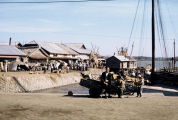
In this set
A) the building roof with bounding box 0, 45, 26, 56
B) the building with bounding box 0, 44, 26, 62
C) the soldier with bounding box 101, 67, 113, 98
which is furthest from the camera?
the building roof with bounding box 0, 45, 26, 56

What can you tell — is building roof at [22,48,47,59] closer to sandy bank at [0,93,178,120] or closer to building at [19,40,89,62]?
building at [19,40,89,62]

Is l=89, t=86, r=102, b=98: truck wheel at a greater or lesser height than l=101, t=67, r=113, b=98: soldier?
lesser

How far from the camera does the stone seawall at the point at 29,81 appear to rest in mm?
28438

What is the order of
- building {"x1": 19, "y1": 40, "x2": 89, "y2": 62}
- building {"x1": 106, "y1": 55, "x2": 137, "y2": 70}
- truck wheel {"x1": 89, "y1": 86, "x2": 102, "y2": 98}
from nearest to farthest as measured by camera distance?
truck wheel {"x1": 89, "y1": 86, "x2": 102, "y2": 98}, building {"x1": 19, "y1": 40, "x2": 89, "y2": 62}, building {"x1": 106, "y1": 55, "x2": 137, "y2": 70}

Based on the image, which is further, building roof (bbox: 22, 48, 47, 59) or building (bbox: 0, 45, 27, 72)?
building roof (bbox: 22, 48, 47, 59)

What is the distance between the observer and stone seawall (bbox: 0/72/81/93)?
2844 centimetres

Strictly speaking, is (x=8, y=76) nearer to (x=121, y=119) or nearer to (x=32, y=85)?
(x=32, y=85)


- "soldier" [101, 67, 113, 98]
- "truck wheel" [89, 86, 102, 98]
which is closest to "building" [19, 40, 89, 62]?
"truck wheel" [89, 86, 102, 98]

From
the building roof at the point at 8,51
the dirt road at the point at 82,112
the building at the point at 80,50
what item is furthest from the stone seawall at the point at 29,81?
the building at the point at 80,50

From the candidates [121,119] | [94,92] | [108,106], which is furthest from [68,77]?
[121,119]

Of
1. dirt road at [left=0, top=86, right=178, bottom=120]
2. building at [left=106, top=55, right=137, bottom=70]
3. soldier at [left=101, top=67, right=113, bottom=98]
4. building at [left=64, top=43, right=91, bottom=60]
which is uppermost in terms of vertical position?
building at [left=64, top=43, right=91, bottom=60]

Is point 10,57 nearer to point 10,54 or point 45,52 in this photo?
point 10,54

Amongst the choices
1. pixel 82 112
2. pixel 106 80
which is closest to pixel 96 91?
pixel 106 80

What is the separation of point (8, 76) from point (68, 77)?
1381 centimetres
